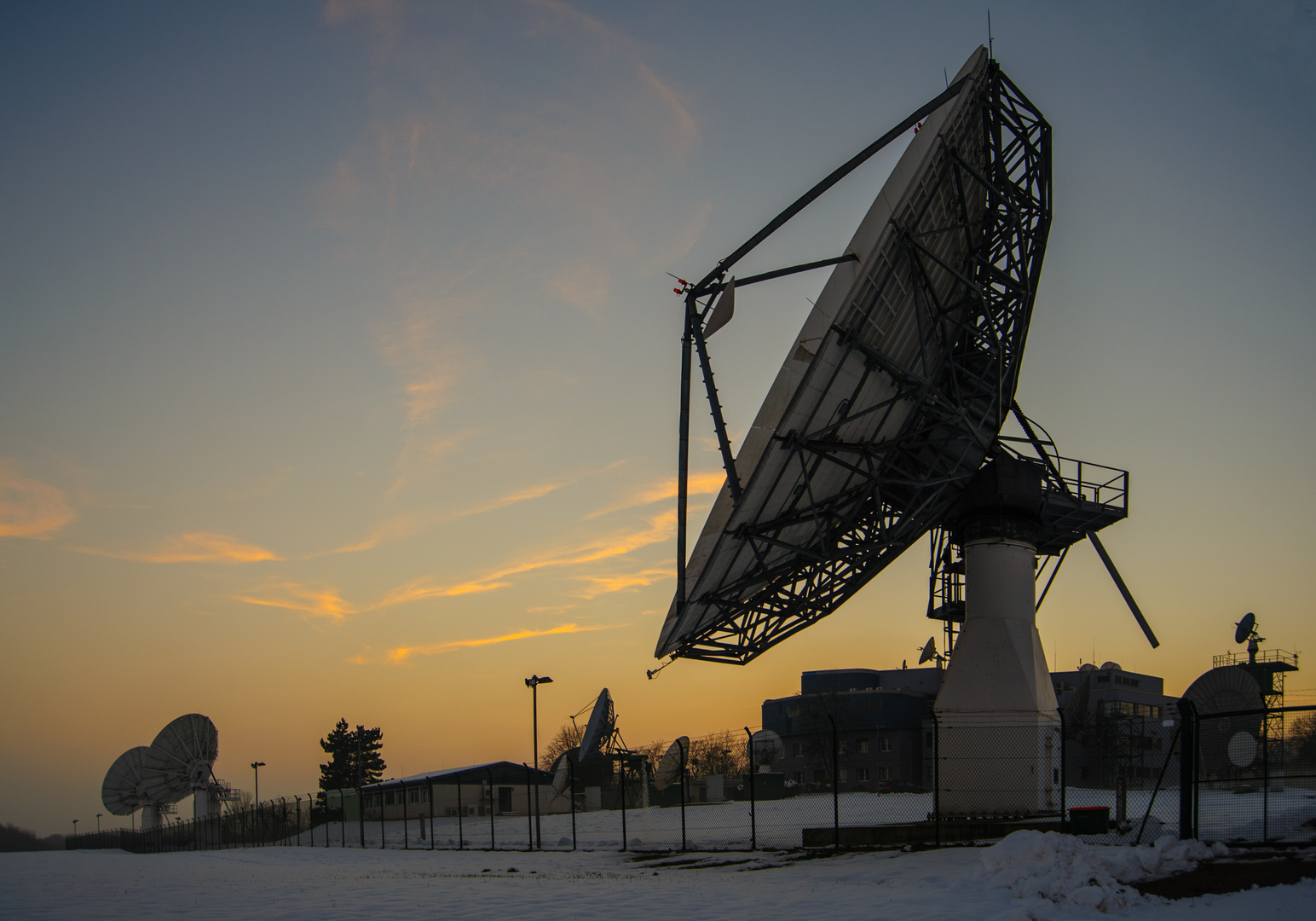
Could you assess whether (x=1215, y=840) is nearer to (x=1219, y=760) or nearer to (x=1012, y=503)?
(x=1012, y=503)

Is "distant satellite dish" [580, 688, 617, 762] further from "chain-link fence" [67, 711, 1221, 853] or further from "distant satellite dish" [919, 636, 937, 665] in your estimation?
"distant satellite dish" [919, 636, 937, 665]

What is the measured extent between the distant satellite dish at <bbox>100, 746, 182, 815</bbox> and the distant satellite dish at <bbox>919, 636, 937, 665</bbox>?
153ft

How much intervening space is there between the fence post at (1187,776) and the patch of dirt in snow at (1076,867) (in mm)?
635

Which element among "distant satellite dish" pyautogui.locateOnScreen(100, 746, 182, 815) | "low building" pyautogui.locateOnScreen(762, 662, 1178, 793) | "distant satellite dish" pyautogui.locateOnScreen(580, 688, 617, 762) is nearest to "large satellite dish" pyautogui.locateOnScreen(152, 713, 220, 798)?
"distant satellite dish" pyautogui.locateOnScreen(100, 746, 182, 815)

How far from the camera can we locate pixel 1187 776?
1509 centimetres

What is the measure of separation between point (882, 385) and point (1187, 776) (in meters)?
9.10

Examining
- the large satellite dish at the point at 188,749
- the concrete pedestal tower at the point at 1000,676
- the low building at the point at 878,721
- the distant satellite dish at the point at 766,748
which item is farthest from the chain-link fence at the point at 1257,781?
the large satellite dish at the point at 188,749

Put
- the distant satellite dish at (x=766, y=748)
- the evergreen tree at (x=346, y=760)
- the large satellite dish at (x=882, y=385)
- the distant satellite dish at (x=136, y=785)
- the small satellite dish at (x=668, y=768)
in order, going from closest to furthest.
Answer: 1. the large satellite dish at (x=882, y=385)
2. the small satellite dish at (x=668, y=768)
3. the distant satellite dish at (x=766, y=748)
4. the distant satellite dish at (x=136, y=785)
5. the evergreen tree at (x=346, y=760)

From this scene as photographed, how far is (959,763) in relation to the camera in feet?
77.1

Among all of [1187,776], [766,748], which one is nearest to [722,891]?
[1187,776]

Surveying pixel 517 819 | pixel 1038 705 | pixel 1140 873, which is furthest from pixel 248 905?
pixel 517 819

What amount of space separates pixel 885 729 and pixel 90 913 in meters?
66.9

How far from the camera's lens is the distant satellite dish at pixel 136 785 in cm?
6481

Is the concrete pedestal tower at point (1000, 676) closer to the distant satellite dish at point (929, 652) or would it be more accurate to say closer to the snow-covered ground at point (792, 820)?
the snow-covered ground at point (792, 820)
